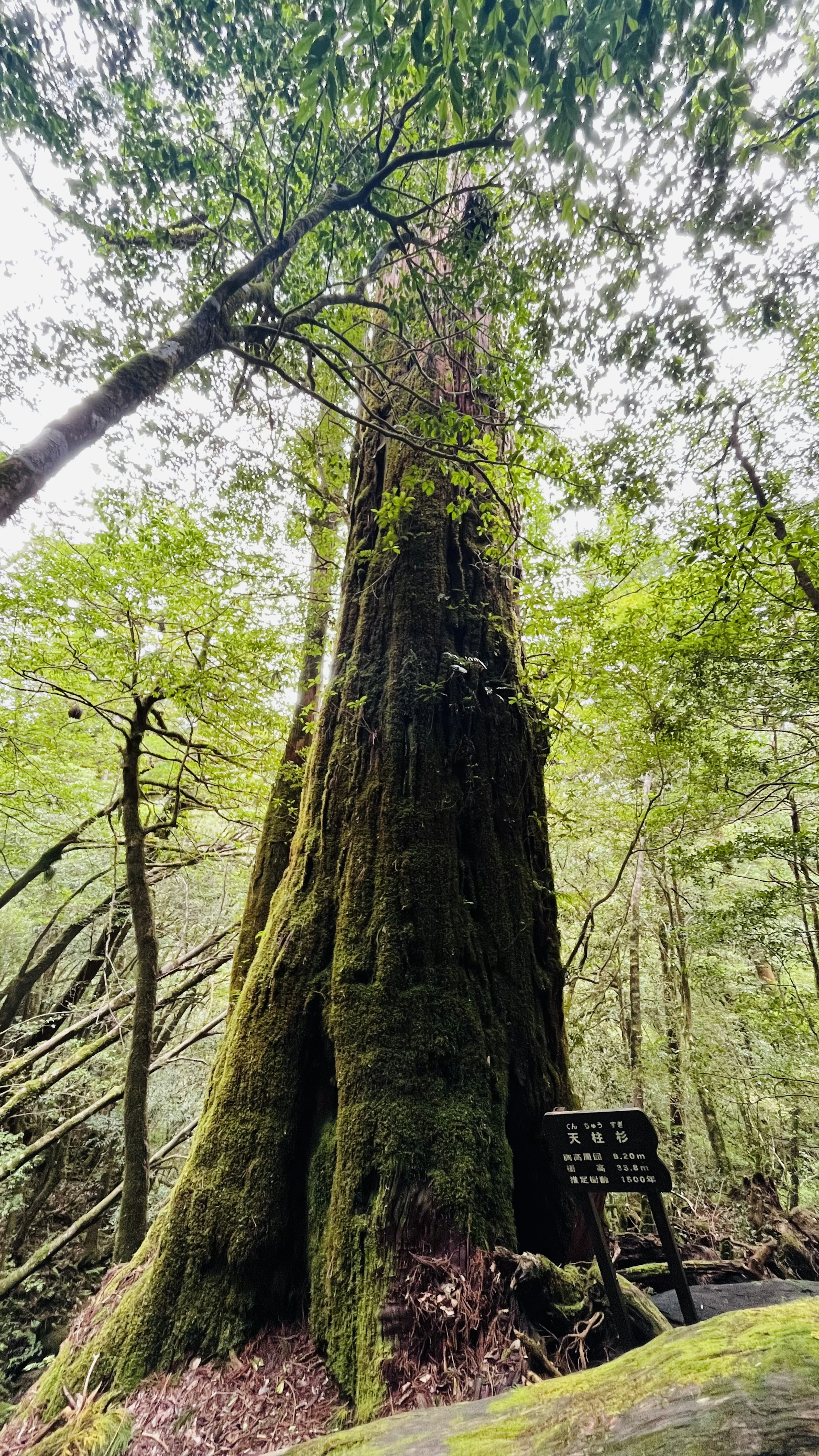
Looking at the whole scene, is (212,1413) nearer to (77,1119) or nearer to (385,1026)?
(385,1026)

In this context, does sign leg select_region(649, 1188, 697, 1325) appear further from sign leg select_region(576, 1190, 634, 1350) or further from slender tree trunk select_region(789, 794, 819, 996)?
slender tree trunk select_region(789, 794, 819, 996)

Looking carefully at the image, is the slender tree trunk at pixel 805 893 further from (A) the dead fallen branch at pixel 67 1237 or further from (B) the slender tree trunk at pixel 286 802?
(A) the dead fallen branch at pixel 67 1237

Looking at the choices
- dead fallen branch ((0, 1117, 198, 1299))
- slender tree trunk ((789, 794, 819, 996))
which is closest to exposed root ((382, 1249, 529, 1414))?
slender tree trunk ((789, 794, 819, 996))

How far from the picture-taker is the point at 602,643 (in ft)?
16.6

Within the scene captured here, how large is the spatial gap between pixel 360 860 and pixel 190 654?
120 inches

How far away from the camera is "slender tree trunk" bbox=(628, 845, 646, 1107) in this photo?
20.8ft

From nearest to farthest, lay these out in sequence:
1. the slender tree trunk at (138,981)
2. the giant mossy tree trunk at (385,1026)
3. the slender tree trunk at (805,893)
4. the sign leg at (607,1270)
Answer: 1. the sign leg at (607,1270)
2. the giant mossy tree trunk at (385,1026)
3. the slender tree trunk at (138,981)
4. the slender tree trunk at (805,893)

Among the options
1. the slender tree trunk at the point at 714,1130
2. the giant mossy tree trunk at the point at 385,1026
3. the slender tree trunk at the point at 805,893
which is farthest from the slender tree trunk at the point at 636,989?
the giant mossy tree trunk at the point at 385,1026

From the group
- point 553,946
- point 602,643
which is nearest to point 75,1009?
point 553,946

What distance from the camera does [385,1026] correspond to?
273 centimetres

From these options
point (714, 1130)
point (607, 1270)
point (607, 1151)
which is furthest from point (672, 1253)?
point (714, 1130)

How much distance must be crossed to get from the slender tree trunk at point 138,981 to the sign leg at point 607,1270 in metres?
3.24

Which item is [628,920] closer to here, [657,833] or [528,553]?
[657,833]

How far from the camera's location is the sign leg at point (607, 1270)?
2.07 metres
